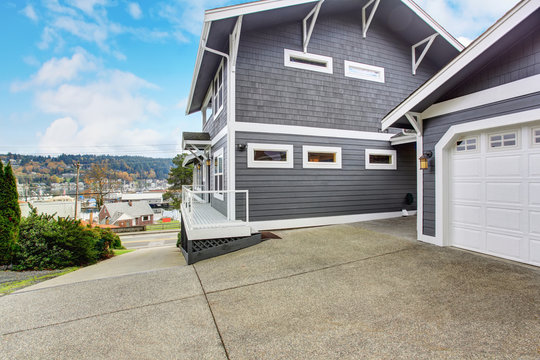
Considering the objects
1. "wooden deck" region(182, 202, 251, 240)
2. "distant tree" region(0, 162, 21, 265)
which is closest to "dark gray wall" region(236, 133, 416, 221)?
"wooden deck" region(182, 202, 251, 240)

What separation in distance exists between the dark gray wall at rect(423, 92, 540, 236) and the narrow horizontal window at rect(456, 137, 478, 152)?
1.19 feet

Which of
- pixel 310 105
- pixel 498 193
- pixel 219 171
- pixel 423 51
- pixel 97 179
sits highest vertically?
pixel 423 51

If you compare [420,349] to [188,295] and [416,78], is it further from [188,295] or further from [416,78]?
[416,78]

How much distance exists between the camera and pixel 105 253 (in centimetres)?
798

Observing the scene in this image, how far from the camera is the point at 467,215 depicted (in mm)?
4926

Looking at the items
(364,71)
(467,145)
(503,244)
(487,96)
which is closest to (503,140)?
(467,145)

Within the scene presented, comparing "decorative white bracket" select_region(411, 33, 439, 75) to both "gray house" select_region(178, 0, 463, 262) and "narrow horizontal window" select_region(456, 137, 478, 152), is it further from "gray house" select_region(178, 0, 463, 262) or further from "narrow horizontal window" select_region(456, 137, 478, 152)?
"narrow horizontal window" select_region(456, 137, 478, 152)

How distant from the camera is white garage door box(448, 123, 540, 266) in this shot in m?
4.04

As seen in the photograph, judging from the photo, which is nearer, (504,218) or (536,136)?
(536,136)

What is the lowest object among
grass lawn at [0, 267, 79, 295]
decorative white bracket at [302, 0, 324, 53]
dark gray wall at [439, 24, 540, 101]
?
grass lawn at [0, 267, 79, 295]

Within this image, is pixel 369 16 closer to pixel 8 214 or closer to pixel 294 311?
pixel 294 311

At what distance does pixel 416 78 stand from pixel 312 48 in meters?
4.41

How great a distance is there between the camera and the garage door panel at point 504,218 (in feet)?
13.8

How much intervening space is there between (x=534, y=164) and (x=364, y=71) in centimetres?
563
